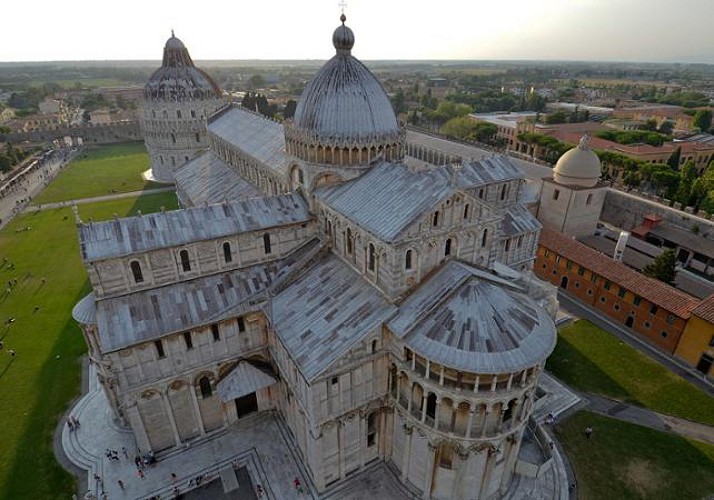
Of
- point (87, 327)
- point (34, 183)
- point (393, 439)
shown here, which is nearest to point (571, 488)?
point (393, 439)

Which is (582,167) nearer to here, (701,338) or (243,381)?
(701,338)

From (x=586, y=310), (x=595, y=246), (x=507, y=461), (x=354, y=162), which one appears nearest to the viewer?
(x=507, y=461)

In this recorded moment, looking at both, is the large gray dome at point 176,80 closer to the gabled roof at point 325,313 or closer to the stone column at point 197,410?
the gabled roof at point 325,313

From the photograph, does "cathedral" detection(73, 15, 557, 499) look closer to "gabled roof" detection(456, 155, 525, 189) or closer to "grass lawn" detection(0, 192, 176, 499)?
"grass lawn" detection(0, 192, 176, 499)

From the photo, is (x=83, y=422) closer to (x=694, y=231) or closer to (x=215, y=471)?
(x=215, y=471)

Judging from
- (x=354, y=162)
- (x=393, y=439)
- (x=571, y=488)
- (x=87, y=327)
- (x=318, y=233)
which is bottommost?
(x=571, y=488)

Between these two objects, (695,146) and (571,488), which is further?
(695,146)
